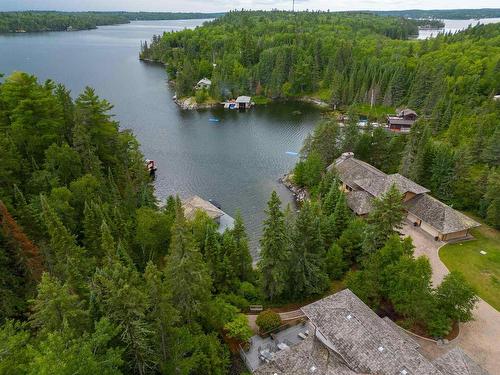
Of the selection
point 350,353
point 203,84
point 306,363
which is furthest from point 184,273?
point 203,84

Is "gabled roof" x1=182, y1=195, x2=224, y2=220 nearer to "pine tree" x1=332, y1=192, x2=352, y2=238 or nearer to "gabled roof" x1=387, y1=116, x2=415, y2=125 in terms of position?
"pine tree" x1=332, y1=192, x2=352, y2=238

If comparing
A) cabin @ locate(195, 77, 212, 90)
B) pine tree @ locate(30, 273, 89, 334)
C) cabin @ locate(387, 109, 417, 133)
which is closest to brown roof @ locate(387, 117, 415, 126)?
cabin @ locate(387, 109, 417, 133)

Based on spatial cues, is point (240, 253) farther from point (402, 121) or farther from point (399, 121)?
point (402, 121)

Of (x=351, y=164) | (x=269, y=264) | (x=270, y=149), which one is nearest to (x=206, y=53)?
(x=270, y=149)

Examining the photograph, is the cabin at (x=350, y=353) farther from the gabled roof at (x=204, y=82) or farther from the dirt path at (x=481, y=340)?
the gabled roof at (x=204, y=82)

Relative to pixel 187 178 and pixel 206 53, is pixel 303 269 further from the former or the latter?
pixel 206 53

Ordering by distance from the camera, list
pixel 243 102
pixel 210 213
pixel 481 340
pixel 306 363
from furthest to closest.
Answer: pixel 243 102
pixel 210 213
pixel 481 340
pixel 306 363
